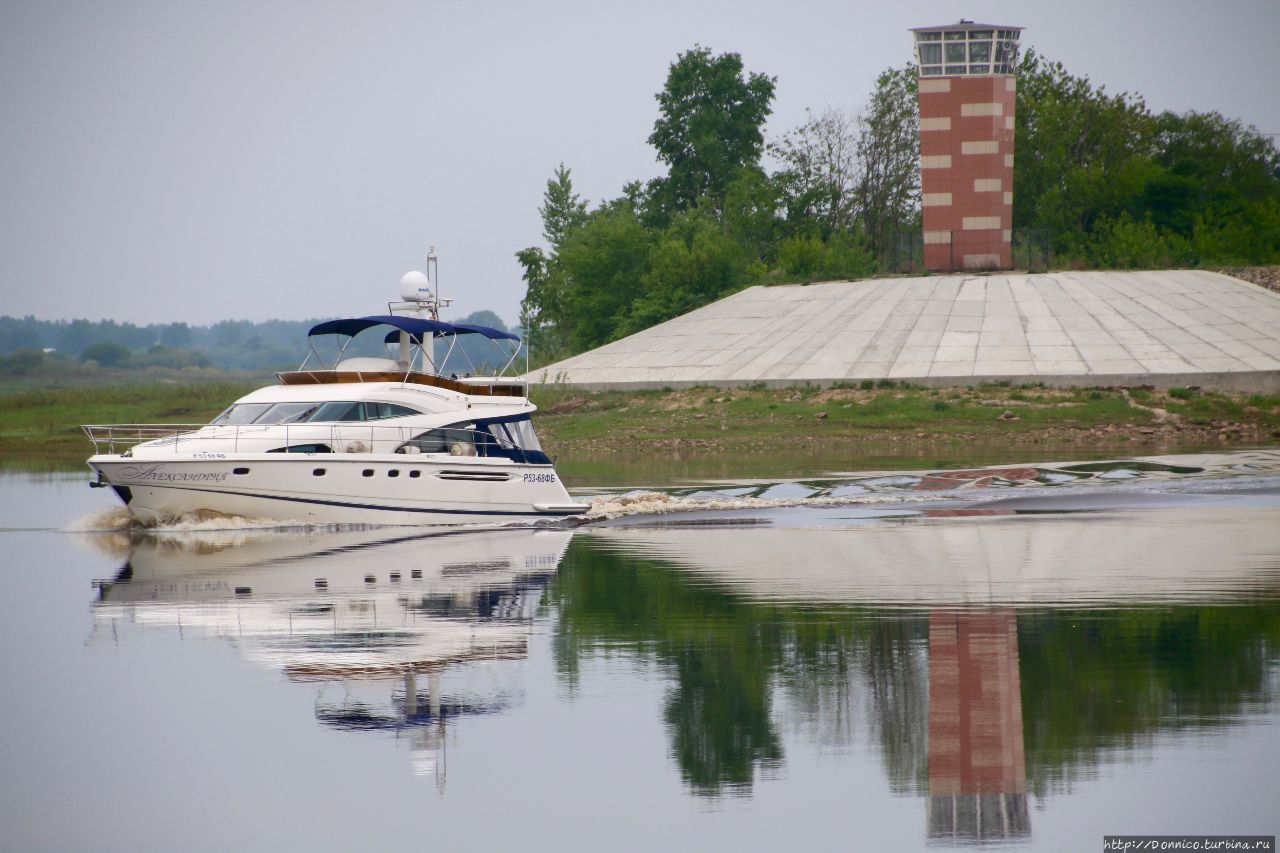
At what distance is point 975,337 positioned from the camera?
67688mm

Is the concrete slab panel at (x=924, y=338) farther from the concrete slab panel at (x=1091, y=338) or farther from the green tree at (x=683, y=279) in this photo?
the green tree at (x=683, y=279)

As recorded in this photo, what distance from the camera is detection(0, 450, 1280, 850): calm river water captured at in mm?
11758

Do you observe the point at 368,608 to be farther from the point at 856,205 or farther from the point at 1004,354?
the point at 856,205

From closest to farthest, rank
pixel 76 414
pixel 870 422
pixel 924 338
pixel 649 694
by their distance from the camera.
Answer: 1. pixel 649 694
2. pixel 870 422
3. pixel 924 338
4. pixel 76 414

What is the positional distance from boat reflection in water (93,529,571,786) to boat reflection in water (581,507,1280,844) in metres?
1.28

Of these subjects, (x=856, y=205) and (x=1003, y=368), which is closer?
Answer: (x=1003, y=368)

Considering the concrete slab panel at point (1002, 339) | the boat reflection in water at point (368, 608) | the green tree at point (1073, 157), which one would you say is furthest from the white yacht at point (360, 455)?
the green tree at point (1073, 157)

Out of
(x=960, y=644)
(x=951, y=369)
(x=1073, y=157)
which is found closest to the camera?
(x=960, y=644)

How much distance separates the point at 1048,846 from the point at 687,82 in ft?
387

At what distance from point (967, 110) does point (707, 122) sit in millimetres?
50300

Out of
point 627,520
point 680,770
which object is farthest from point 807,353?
point 680,770

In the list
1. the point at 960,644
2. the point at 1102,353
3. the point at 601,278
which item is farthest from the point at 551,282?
the point at 960,644

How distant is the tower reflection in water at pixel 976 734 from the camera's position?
11531 millimetres

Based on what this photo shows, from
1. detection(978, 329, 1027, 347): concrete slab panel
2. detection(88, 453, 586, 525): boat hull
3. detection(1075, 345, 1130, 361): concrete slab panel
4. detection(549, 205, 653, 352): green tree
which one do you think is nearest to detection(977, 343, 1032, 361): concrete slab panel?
detection(978, 329, 1027, 347): concrete slab panel
